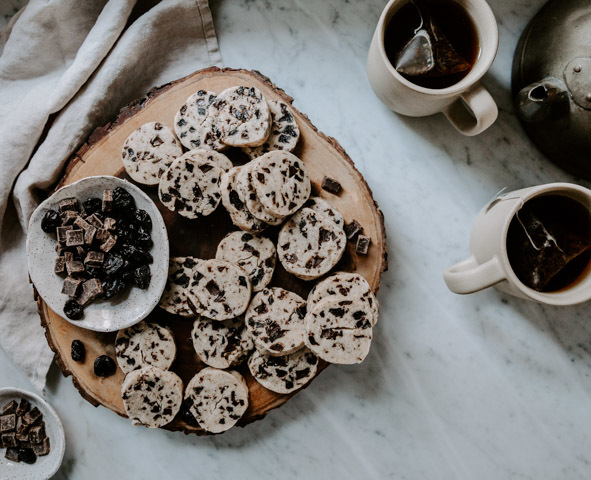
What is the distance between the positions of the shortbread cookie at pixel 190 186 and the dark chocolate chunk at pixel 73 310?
0.35 metres

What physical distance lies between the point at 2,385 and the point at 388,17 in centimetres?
154

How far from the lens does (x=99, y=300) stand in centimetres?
132

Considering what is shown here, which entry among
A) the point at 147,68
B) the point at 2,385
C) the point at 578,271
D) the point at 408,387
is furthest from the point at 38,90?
the point at 578,271

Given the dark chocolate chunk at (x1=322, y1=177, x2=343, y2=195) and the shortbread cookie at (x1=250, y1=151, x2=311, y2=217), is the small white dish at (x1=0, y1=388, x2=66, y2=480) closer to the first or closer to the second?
the shortbread cookie at (x1=250, y1=151, x2=311, y2=217)

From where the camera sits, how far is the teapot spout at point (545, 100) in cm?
121

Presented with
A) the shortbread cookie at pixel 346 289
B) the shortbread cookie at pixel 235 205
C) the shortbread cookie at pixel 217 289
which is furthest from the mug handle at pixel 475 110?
the shortbread cookie at pixel 217 289

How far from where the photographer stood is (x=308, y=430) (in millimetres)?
1530

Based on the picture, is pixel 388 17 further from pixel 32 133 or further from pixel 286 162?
pixel 32 133

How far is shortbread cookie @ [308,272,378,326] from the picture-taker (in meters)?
1.31

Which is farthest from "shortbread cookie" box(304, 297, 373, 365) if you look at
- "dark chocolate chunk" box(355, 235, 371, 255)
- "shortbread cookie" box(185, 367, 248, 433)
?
"shortbread cookie" box(185, 367, 248, 433)

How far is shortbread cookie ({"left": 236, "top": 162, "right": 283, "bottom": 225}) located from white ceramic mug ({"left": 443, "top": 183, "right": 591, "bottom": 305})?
49 centimetres

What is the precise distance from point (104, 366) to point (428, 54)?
3.79 feet

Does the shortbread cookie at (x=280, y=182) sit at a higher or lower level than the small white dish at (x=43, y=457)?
higher

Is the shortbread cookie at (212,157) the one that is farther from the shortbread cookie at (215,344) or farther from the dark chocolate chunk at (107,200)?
the shortbread cookie at (215,344)
